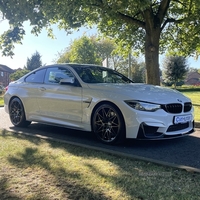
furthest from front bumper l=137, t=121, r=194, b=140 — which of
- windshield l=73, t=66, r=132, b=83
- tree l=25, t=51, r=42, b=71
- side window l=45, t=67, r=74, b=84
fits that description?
tree l=25, t=51, r=42, b=71

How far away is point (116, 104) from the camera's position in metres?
4.63

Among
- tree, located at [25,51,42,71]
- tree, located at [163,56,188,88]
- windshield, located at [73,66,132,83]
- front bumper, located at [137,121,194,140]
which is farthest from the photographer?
tree, located at [25,51,42,71]

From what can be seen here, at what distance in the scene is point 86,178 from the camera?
3086 millimetres

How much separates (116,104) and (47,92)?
1959mm

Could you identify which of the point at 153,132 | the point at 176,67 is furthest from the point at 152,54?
the point at 176,67

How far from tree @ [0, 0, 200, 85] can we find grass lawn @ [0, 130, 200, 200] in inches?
179

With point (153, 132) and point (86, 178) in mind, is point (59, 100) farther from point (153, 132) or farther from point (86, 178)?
point (86, 178)

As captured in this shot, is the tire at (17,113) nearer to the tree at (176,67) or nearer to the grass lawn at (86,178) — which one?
the grass lawn at (86,178)

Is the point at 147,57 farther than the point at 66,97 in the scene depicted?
Yes

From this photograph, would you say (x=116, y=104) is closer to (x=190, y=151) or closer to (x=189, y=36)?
(x=190, y=151)

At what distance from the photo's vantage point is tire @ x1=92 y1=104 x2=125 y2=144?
4.62m

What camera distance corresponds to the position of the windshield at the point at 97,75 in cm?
554

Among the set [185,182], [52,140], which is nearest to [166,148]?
[185,182]

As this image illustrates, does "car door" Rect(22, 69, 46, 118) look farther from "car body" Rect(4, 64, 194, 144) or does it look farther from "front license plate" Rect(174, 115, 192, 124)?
"front license plate" Rect(174, 115, 192, 124)
